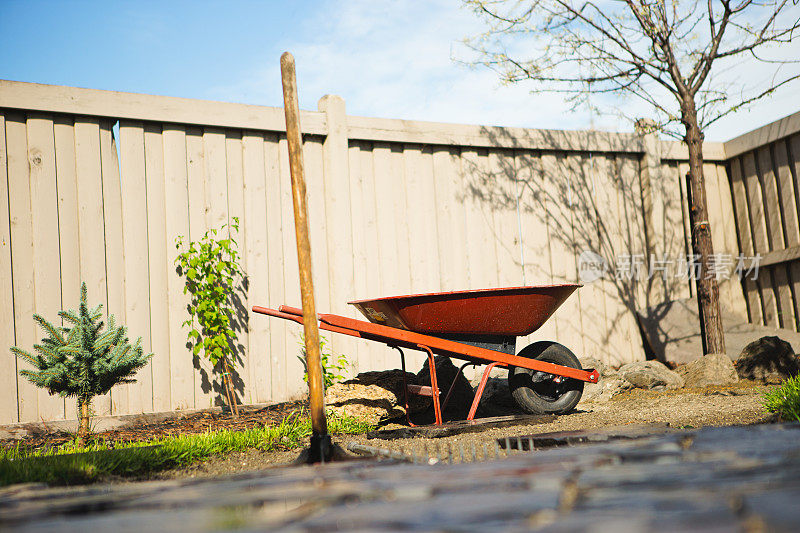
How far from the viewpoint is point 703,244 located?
17.0ft

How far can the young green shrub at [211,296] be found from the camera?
4.24m

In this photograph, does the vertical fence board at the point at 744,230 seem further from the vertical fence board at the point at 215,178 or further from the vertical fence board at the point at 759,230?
the vertical fence board at the point at 215,178

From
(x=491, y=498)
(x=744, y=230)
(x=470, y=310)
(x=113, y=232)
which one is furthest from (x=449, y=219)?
(x=491, y=498)

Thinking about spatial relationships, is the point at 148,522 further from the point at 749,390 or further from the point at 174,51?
the point at 749,390

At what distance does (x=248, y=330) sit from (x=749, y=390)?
3398 mm

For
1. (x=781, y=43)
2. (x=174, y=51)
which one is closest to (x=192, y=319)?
(x=174, y=51)

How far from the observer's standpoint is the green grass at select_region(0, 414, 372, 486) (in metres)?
2.33

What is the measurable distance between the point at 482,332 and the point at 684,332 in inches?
112

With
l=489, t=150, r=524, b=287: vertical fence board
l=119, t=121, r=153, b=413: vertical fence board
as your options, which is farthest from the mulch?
l=489, t=150, r=524, b=287: vertical fence board

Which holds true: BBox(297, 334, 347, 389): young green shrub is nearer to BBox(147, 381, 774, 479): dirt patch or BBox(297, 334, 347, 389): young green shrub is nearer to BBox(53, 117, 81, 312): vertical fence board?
BBox(147, 381, 774, 479): dirt patch

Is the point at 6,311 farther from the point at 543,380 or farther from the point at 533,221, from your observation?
the point at 533,221

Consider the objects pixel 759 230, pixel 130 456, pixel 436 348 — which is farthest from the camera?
pixel 759 230

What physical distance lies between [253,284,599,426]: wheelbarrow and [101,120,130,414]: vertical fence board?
1.17 metres

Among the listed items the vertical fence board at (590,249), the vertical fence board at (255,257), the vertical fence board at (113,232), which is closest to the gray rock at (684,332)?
the vertical fence board at (590,249)
